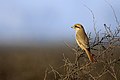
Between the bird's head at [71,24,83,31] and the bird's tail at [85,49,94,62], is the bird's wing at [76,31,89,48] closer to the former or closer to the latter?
the bird's head at [71,24,83,31]

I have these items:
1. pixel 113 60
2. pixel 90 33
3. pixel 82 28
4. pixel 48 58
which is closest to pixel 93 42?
pixel 90 33

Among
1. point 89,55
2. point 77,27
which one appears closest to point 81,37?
point 77,27

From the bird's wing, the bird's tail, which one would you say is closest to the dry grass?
the bird's tail

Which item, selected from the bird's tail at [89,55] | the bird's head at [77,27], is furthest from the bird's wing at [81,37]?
the bird's tail at [89,55]

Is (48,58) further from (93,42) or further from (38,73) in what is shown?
(93,42)

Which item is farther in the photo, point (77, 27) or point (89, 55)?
point (77, 27)

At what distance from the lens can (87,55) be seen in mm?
6098

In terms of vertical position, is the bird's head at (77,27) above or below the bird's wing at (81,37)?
above

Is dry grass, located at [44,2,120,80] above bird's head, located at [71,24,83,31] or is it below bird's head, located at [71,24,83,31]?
below

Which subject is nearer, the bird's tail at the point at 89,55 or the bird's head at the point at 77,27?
the bird's tail at the point at 89,55

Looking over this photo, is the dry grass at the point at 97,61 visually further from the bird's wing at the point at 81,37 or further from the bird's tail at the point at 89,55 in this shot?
the bird's wing at the point at 81,37

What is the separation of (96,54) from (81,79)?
462 mm

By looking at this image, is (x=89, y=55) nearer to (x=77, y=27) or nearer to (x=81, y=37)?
(x=81, y=37)

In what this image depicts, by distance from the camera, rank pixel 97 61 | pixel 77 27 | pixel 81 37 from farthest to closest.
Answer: pixel 77 27 < pixel 81 37 < pixel 97 61
